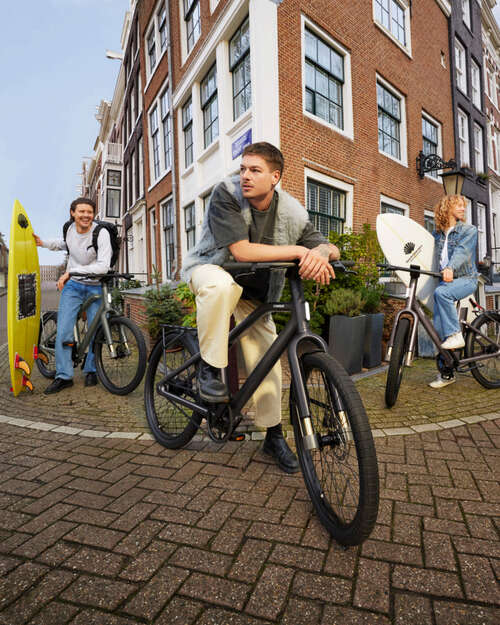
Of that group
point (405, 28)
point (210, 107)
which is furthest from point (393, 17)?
point (210, 107)

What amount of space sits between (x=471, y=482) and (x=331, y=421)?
111 centimetres

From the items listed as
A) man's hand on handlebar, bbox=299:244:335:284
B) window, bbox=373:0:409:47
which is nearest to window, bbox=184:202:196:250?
window, bbox=373:0:409:47

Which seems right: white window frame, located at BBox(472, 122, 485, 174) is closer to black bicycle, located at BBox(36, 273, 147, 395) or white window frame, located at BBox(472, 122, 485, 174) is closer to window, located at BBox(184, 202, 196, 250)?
window, located at BBox(184, 202, 196, 250)

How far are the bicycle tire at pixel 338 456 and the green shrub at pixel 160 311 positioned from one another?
15.0 ft

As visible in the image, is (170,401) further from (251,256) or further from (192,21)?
(192,21)

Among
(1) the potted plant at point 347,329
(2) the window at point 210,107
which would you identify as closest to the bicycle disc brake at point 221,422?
(1) the potted plant at point 347,329

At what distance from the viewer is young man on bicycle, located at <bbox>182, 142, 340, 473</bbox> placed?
6.50ft

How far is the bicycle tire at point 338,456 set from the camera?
148cm

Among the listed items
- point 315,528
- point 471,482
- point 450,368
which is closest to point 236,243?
point 315,528

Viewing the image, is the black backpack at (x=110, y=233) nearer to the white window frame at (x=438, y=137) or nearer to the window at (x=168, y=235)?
the window at (x=168, y=235)

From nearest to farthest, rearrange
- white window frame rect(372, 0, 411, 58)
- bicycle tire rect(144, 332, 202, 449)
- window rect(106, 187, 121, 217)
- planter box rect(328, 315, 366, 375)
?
1. bicycle tire rect(144, 332, 202, 449)
2. planter box rect(328, 315, 366, 375)
3. white window frame rect(372, 0, 411, 58)
4. window rect(106, 187, 121, 217)

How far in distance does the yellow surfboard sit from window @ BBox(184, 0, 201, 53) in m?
9.32

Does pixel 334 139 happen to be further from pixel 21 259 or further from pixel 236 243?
pixel 236 243

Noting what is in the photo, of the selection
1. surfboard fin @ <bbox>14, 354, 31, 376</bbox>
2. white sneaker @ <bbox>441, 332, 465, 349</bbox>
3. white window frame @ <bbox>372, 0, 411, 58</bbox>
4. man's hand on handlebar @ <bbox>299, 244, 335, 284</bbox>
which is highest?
white window frame @ <bbox>372, 0, 411, 58</bbox>
